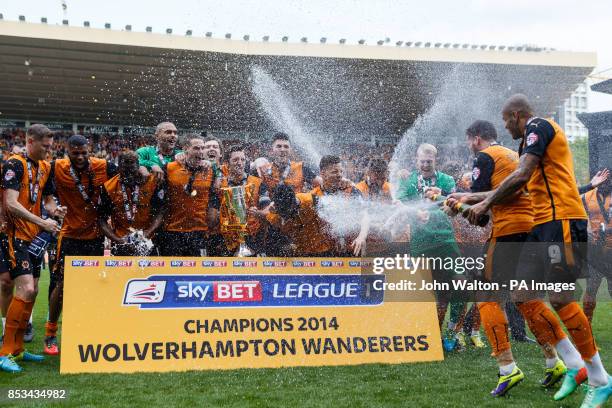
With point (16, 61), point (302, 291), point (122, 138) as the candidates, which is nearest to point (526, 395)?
point (302, 291)

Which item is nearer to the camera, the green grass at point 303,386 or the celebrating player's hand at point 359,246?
the green grass at point 303,386

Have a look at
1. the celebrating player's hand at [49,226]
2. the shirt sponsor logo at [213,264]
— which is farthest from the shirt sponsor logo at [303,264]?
the celebrating player's hand at [49,226]

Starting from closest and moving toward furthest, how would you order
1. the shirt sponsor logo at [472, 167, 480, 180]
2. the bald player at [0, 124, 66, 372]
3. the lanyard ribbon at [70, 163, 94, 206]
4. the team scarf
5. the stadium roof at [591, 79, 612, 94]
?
the shirt sponsor logo at [472, 167, 480, 180], the bald player at [0, 124, 66, 372], the lanyard ribbon at [70, 163, 94, 206], the team scarf, the stadium roof at [591, 79, 612, 94]

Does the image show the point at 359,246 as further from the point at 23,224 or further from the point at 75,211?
the point at 23,224

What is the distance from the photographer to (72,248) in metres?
6.46

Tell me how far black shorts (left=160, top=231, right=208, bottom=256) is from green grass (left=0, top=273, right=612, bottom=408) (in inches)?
65.6

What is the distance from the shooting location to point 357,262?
6.16 metres

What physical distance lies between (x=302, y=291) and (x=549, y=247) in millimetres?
2411

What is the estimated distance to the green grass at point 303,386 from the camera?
14.7 ft

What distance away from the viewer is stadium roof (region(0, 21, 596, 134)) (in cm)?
2395

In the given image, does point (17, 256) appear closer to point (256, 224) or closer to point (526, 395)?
point (256, 224)

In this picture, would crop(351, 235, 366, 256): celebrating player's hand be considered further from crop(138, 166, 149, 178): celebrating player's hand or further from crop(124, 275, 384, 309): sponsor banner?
crop(138, 166, 149, 178): celebrating player's hand

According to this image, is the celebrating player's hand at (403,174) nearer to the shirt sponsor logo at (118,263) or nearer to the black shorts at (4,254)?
the shirt sponsor logo at (118,263)

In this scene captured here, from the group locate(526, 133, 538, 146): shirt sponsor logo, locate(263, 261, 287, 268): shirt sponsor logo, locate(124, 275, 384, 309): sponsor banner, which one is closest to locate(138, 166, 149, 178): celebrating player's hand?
locate(124, 275, 384, 309): sponsor banner
